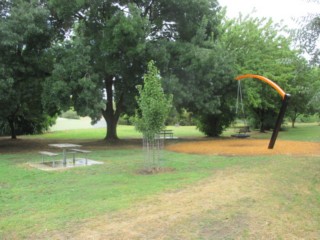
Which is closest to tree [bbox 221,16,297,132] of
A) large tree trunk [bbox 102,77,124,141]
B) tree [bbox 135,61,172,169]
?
large tree trunk [bbox 102,77,124,141]

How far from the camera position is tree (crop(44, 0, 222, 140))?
17.2 m

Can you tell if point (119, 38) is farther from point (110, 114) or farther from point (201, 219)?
point (201, 219)

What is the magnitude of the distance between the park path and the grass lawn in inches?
1.0

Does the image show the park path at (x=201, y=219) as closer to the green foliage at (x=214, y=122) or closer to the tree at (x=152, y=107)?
the tree at (x=152, y=107)

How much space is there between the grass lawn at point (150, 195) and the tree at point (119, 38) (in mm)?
5322

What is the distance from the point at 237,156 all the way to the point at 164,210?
8759mm

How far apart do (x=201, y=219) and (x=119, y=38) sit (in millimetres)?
12981

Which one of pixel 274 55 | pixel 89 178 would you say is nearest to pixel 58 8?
pixel 89 178

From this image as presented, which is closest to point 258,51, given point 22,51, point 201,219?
point 22,51

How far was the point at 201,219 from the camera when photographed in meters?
6.20

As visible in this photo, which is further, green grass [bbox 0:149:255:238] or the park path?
green grass [bbox 0:149:255:238]

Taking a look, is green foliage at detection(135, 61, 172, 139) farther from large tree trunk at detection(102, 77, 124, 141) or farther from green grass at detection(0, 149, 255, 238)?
large tree trunk at detection(102, 77, 124, 141)

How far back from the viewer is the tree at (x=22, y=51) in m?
16.5

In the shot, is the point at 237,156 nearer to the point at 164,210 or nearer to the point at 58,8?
the point at 164,210
